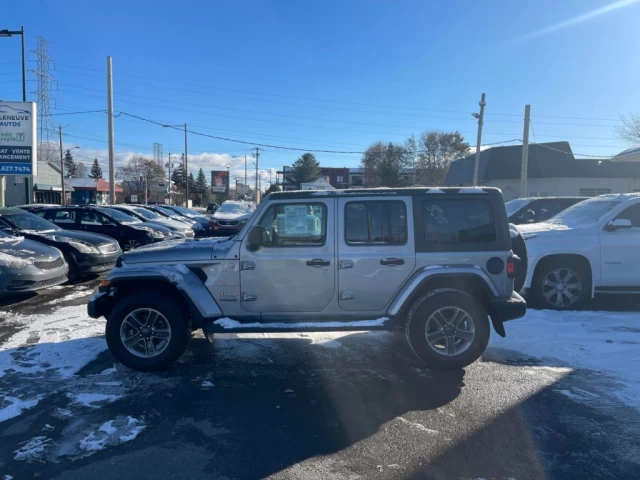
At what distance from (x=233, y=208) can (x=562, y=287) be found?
16.2 metres

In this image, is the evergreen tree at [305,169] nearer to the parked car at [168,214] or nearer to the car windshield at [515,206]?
the parked car at [168,214]

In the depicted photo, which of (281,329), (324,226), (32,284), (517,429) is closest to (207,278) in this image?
(281,329)

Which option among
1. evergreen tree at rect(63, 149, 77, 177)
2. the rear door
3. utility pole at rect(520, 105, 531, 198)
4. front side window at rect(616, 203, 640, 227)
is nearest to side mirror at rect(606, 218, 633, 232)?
front side window at rect(616, 203, 640, 227)

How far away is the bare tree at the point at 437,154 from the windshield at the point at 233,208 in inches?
1591

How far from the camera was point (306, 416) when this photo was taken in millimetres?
3996

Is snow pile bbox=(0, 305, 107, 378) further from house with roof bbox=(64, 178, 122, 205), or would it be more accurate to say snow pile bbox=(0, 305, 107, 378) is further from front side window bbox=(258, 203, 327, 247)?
house with roof bbox=(64, 178, 122, 205)

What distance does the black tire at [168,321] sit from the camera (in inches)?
193

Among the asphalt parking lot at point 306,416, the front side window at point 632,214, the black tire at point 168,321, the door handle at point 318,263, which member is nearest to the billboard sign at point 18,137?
the asphalt parking lot at point 306,416

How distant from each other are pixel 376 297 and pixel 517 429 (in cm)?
183

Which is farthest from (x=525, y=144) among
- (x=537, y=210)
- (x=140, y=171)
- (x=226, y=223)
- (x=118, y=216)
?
(x=140, y=171)

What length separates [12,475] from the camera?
3.14 metres

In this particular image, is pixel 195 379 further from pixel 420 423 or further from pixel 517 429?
pixel 517 429

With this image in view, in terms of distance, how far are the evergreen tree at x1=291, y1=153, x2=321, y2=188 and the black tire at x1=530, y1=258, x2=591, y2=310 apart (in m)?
63.0

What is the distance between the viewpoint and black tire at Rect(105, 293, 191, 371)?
4898mm
